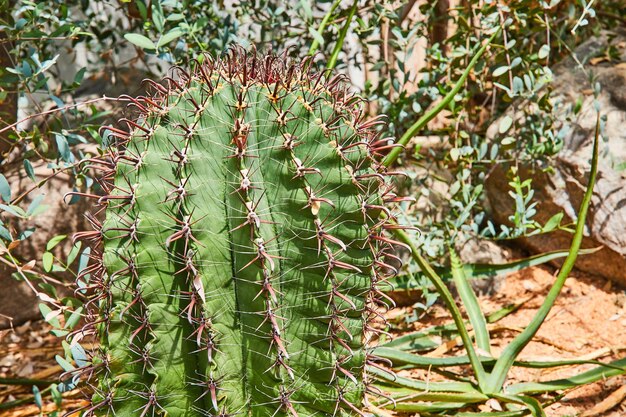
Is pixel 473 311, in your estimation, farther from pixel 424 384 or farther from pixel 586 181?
pixel 586 181

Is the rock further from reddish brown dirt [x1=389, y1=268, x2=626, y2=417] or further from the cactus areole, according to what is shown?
the cactus areole

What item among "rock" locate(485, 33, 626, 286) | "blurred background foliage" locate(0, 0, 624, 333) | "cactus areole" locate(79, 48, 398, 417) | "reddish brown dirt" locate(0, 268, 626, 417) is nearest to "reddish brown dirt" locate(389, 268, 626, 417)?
"reddish brown dirt" locate(0, 268, 626, 417)

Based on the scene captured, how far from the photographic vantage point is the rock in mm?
2682

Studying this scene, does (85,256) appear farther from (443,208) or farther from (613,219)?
(613,219)

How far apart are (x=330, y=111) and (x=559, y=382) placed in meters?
1.11

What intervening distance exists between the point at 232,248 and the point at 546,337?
1484 millimetres

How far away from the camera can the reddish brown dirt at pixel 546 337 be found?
2.13 metres

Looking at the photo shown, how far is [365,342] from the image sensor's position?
1512mm

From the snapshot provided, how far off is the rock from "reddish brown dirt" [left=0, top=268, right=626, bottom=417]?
11 cm

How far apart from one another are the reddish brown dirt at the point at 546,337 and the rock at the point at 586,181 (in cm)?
11

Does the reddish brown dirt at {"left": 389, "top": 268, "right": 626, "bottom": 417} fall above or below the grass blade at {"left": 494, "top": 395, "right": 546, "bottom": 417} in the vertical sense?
below

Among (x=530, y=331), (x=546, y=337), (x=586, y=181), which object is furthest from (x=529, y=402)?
(x=586, y=181)

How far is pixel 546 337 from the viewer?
8.14ft

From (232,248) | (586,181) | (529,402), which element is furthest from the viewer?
(586,181)
